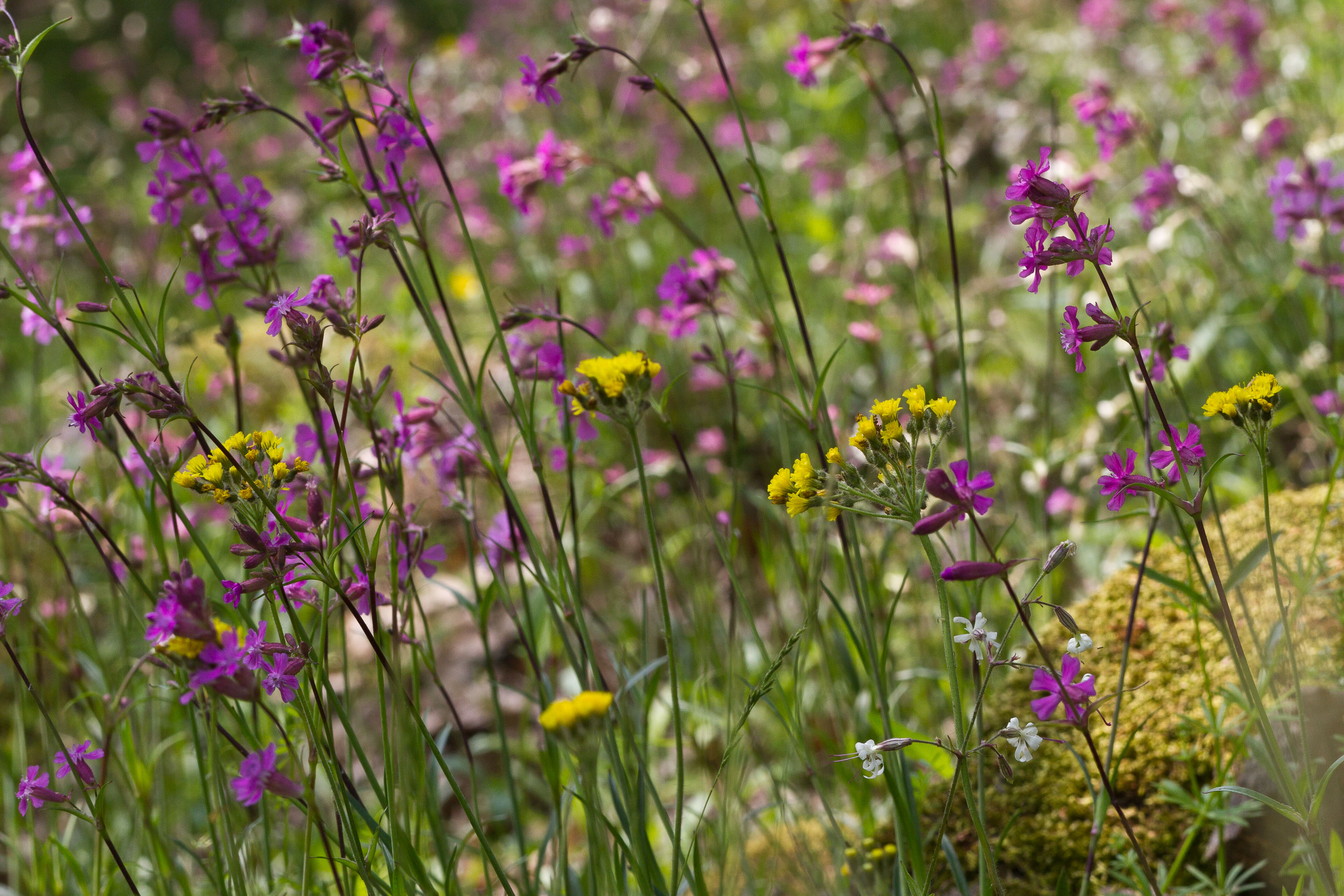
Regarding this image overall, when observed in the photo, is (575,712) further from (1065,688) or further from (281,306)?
(281,306)

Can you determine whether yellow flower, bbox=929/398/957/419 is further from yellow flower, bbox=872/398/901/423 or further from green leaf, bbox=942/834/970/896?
green leaf, bbox=942/834/970/896

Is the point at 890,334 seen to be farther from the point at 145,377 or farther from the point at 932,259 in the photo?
the point at 145,377

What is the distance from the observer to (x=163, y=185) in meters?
1.64

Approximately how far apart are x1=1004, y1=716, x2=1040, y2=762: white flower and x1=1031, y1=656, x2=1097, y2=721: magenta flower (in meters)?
0.03

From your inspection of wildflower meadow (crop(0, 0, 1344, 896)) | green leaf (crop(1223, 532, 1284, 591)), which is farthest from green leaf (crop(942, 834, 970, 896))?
green leaf (crop(1223, 532, 1284, 591))

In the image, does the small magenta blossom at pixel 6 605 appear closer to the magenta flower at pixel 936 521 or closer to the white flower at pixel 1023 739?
the magenta flower at pixel 936 521

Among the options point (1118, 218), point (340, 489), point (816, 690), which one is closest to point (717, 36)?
point (1118, 218)

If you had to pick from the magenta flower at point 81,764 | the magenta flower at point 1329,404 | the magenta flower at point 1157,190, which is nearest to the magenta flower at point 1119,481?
the magenta flower at point 1329,404

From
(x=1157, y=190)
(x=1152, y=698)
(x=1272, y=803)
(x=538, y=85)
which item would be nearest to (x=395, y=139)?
(x=538, y=85)

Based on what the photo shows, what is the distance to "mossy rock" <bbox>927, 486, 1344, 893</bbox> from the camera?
160 centimetres

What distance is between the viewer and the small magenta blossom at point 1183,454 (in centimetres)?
111

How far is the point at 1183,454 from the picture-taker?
3.74 feet

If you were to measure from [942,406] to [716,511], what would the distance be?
1.63 meters

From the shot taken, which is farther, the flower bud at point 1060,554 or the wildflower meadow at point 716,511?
the wildflower meadow at point 716,511
